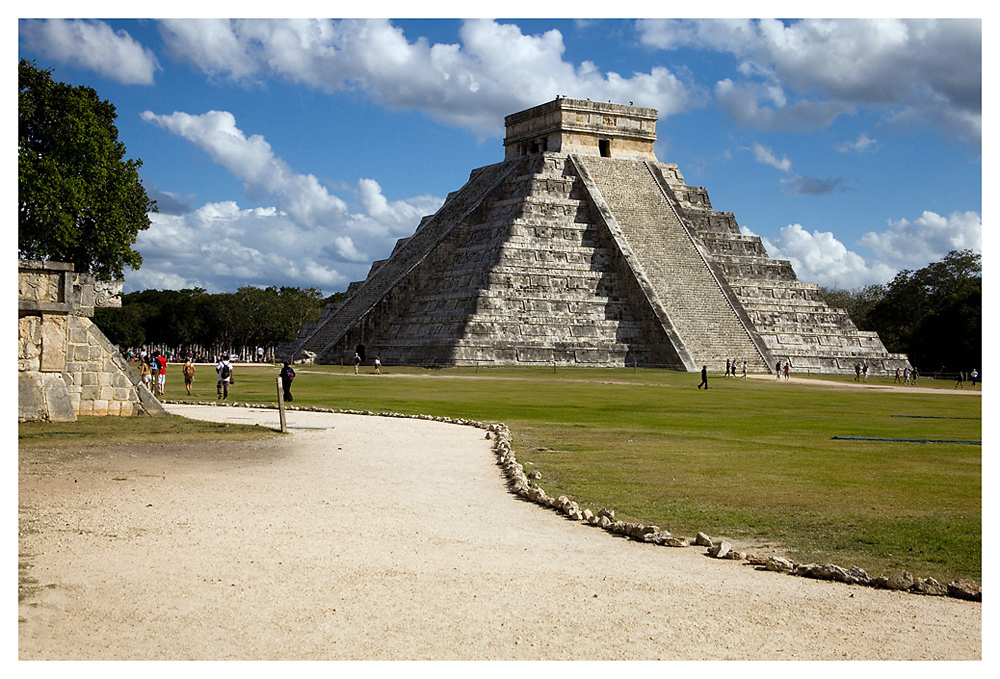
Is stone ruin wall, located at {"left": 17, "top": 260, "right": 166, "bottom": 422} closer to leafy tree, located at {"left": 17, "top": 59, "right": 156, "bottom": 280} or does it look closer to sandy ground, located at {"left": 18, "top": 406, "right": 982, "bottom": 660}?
sandy ground, located at {"left": 18, "top": 406, "right": 982, "bottom": 660}

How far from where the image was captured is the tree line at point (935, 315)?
5700cm

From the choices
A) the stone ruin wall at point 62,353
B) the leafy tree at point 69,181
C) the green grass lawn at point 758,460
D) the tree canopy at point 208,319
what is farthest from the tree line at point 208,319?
the stone ruin wall at point 62,353

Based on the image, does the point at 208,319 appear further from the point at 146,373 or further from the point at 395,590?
the point at 395,590

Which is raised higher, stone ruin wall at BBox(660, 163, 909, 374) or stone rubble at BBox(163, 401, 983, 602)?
stone ruin wall at BBox(660, 163, 909, 374)

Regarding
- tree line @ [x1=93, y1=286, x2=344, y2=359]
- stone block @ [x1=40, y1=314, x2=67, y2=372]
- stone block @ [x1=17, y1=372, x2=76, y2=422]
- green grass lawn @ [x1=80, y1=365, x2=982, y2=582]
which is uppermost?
tree line @ [x1=93, y1=286, x2=344, y2=359]

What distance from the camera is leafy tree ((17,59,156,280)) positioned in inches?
1384

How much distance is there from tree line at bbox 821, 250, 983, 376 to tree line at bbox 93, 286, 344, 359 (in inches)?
1851

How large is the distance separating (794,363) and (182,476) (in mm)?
41044

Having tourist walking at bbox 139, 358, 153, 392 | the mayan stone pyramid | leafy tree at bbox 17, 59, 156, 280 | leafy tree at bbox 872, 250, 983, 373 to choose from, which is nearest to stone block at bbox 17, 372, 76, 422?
tourist walking at bbox 139, 358, 153, 392

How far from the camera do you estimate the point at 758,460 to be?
515 inches

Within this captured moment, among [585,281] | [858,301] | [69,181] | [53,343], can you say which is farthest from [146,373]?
[858,301]

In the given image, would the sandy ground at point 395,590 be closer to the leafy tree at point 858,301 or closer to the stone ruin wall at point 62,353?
the stone ruin wall at point 62,353

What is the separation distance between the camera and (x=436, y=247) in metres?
52.7

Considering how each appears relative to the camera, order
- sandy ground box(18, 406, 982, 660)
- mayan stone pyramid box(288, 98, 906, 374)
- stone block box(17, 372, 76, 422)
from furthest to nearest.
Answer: mayan stone pyramid box(288, 98, 906, 374), stone block box(17, 372, 76, 422), sandy ground box(18, 406, 982, 660)
